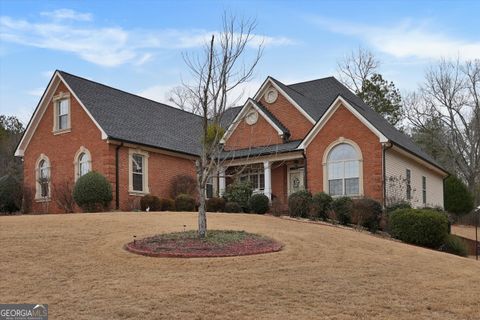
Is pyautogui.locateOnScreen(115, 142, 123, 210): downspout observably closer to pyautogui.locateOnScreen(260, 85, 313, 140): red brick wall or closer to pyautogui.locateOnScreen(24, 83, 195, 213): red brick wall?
pyautogui.locateOnScreen(24, 83, 195, 213): red brick wall

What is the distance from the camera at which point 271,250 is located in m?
12.6

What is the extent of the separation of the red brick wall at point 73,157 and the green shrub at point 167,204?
149 centimetres

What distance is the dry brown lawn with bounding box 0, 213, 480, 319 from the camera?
8477mm

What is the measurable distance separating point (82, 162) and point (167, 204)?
4.66m

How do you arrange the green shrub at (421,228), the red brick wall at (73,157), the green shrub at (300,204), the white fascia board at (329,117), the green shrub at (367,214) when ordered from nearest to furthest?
the green shrub at (421,228), the green shrub at (367,214), the green shrub at (300,204), the white fascia board at (329,117), the red brick wall at (73,157)

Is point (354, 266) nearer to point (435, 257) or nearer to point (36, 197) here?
point (435, 257)

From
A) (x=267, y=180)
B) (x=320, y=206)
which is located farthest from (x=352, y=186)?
(x=267, y=180)

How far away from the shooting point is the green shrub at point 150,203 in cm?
2498

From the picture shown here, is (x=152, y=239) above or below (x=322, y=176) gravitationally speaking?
below

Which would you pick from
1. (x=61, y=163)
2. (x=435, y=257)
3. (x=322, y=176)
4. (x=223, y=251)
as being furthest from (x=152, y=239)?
(x=61, y=163)

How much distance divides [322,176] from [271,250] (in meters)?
13.8

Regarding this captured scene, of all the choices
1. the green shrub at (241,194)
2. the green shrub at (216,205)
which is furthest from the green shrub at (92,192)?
the green shrub at (241,194)

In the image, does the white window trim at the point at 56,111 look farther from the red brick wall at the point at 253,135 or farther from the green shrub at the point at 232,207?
the green shrub at the point at 232,207

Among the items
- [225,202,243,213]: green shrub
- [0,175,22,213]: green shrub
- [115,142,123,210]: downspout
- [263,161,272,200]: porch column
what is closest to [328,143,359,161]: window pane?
[263,161,272,200]: porch column
